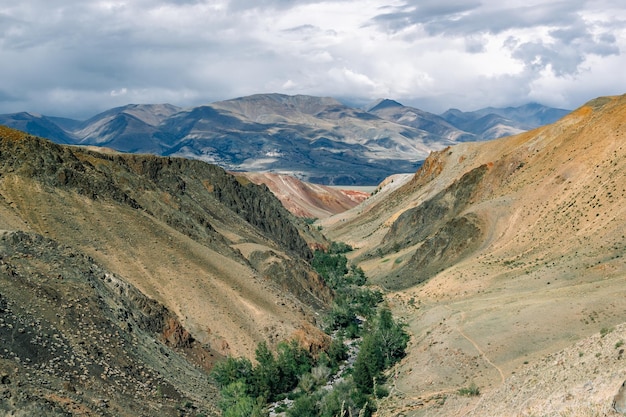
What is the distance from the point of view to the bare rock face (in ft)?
68.1

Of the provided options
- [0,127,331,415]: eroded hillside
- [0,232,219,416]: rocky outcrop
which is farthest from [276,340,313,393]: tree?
[0,232,219,416]: rocky outcrop

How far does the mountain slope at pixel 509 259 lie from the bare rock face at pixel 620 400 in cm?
82

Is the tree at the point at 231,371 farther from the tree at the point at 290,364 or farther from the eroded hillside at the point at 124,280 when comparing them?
the tree at the point at 290,364

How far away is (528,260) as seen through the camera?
66.0 m

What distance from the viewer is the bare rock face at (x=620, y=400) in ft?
68.1

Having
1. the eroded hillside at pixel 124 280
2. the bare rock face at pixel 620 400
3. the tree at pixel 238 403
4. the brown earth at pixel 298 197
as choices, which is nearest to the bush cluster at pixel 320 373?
the tree at pixel 238 403

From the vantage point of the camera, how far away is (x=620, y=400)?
69.2 ft

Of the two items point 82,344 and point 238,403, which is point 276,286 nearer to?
point 238,403

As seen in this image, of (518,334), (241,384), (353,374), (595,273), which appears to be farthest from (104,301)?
(595,273)

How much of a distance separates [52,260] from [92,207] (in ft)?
44.2

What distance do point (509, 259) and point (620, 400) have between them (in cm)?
4879

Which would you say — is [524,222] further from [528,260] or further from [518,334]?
[518,334]

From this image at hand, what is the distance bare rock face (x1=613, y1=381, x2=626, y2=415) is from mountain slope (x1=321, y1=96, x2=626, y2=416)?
0.82 meters

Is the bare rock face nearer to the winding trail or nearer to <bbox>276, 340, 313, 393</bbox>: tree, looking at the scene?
the winding trail
